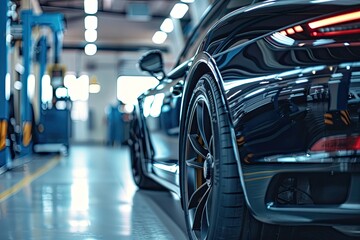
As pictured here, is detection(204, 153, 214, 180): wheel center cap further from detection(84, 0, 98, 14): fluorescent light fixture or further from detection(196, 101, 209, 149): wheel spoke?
detection(84, 0, 98, 14): fluorescent light fixture

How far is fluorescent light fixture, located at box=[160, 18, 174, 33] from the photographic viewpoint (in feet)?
62.6

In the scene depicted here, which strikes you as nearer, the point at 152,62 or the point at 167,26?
the point at 152,62

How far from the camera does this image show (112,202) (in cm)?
432

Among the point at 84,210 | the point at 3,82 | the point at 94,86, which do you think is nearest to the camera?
the point at 84,210

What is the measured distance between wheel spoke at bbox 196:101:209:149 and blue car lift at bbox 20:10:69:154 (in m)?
7.32

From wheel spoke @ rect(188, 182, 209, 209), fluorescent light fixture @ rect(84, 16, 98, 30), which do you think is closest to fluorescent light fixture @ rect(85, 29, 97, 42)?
fluorescent light fixture @ rect(84, 16, 98, 30)

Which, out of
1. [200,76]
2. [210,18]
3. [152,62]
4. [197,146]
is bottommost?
[197,146]

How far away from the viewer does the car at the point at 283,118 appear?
1.73 meters

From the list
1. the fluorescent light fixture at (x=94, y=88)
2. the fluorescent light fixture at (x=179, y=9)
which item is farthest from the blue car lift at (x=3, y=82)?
the fluorescent light fixture at (x=94, y=88)

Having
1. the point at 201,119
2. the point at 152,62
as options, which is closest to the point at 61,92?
the point at 152,62

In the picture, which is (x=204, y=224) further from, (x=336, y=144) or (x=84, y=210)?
(x=84, y=210)

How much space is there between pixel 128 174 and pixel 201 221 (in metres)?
4.86

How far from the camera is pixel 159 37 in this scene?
23.0 m

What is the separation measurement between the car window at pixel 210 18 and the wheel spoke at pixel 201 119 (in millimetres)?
595
